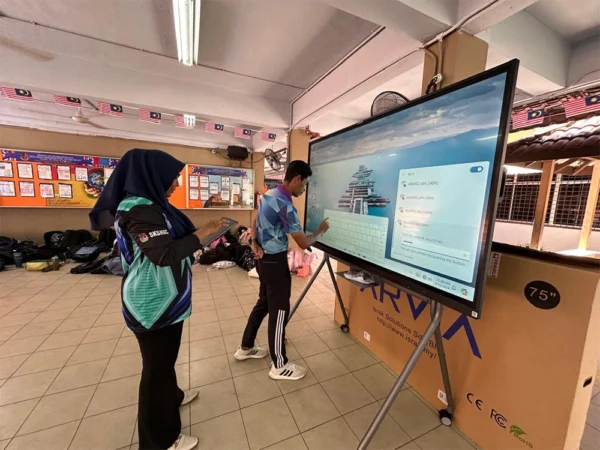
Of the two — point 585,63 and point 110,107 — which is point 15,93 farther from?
point 585,63

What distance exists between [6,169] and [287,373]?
6.34 m

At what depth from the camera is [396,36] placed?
1.97 metres

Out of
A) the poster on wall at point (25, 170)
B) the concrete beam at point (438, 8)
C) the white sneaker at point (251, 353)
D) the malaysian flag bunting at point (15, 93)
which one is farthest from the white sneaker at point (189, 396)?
the poster on wall at point (25, 170)

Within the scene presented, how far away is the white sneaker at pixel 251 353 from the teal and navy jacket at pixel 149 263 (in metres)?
1.09

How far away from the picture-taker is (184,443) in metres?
1.32

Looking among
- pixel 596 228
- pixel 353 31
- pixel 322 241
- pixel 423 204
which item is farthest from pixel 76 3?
pixel 596 228

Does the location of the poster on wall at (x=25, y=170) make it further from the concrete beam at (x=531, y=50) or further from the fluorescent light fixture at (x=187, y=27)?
the concrete beam at (x=531, y=50)

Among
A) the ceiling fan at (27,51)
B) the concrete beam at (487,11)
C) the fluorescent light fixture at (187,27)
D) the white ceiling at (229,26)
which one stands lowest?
the concrete beam at (487,11)

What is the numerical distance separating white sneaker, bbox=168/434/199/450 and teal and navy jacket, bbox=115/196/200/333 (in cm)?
72

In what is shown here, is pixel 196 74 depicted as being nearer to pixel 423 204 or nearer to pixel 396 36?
pixel 396 36

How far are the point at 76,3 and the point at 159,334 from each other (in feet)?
8.94

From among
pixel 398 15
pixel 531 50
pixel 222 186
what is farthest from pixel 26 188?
pixel 531 50

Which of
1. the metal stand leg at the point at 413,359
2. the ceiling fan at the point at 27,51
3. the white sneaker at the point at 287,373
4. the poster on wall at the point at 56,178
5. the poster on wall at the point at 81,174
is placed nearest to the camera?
the metal stand leg at the point at 413,359

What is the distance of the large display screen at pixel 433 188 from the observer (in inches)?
38.4
